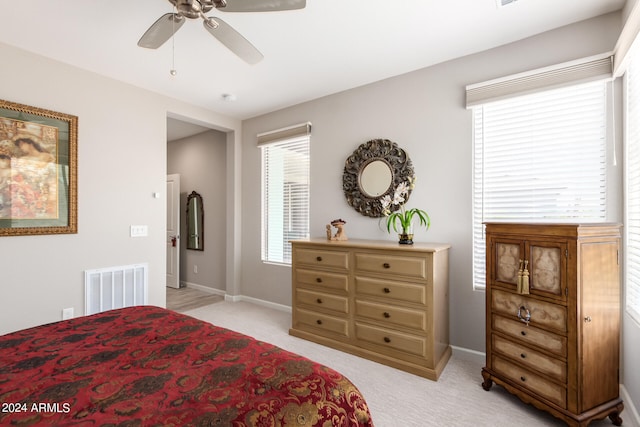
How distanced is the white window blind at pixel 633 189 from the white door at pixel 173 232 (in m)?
5.92

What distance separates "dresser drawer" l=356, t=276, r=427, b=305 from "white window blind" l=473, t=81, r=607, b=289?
66 centimetres

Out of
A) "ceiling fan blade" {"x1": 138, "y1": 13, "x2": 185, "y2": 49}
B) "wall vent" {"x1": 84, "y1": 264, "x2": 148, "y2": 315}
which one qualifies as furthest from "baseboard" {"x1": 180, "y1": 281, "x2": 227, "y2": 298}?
"ceiling fan blade" {"x1": 138, "y1": 13, "x2": 185, "y2": 49}

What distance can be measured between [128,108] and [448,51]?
3454 millimetres

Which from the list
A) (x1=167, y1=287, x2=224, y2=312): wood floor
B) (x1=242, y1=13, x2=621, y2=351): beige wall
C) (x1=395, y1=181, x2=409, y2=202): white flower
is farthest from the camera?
(x1=167, y1=287, x2=224, y2=312): wood floor

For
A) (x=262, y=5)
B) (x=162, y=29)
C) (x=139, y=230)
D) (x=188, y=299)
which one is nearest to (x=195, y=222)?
(x=188, y=299)

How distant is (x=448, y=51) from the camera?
2.76 m

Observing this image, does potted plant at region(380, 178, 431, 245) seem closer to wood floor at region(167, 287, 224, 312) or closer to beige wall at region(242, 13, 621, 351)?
beige wall at region(242, 13, 621, 351)

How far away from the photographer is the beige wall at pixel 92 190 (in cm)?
272

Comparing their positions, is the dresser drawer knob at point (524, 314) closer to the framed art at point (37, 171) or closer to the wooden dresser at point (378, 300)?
the wooden dresser at point (378, 300)

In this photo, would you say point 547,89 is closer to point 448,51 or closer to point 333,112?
point 448,51

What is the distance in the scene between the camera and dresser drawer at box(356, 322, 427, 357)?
8.29 feet

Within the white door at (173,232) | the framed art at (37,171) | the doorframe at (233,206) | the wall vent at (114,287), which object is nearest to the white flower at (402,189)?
the doorframe at (233,206)

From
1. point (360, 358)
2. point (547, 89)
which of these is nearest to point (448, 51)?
point (547, 89)

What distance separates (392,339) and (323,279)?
0.88m
